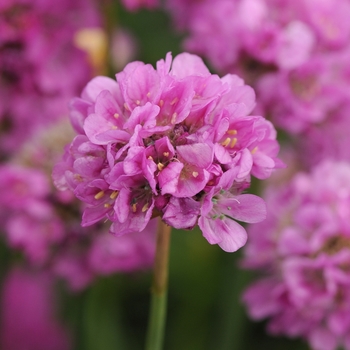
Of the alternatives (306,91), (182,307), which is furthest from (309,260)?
(182,307)

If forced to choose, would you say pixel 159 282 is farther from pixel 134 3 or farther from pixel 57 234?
pixel 134 3

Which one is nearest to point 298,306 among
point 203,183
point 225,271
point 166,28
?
point 225,271

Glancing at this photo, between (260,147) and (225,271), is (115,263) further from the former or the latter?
(260,147)

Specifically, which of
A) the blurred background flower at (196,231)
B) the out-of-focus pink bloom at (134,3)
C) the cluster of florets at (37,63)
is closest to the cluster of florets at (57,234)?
the blurred background flower at (196,231)

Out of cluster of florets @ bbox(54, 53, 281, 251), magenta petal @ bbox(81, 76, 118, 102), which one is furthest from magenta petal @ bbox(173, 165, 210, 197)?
magenta petal @ bbox(81, 76, 118, 102)

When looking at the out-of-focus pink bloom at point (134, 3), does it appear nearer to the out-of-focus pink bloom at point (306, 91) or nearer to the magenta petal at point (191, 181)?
the out-of-focus pink bloom at point (306, 91)

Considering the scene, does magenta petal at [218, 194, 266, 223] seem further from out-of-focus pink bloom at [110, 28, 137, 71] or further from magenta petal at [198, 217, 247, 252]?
out-of-focus pink bloom at [110, 28, 137, 71]

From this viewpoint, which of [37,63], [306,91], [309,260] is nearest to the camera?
[309,260]
